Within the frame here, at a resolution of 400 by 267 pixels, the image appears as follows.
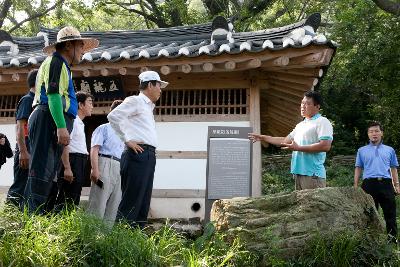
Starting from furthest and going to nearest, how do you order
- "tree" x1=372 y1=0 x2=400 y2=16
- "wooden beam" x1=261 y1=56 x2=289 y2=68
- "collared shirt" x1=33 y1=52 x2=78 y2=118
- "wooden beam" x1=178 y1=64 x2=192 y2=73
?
1. "tree" x1=372 y1=0 x2=400 y2=16
2. "wooden beam" x1=178 y1=64 x2=192 y2=73
3. "wooden beam" x1=261 y1=56 x2=289 y2=68
4. "collared shirt" x1=33 y1=52 x2=78 y2=118

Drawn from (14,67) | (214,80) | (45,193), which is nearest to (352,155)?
(214,80)

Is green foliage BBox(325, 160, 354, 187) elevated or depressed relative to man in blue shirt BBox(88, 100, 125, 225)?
elevated

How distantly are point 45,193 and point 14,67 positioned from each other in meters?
4.17

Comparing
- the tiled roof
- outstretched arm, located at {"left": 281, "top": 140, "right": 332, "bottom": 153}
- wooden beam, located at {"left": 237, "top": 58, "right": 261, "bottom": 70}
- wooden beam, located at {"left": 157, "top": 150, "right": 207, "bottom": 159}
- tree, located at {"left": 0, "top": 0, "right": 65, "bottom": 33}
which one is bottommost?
outstretched arm, located at {"left": 281, "top": 140, "right": 332, "bottom": 153}

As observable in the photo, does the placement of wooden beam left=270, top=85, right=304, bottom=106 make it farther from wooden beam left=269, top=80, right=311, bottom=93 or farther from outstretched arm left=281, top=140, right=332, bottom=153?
outstretched arm left=281, top=140, right=332, bottom=153

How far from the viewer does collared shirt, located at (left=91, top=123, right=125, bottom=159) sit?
18.2 ft

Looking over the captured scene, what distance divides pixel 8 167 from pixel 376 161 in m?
5.79

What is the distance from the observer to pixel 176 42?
9047 mm

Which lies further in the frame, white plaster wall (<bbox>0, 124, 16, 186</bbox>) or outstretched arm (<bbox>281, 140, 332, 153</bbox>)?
white plaster wall (<bbox>0, 124, 16, 186</bbox>)

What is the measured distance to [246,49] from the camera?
6535mm

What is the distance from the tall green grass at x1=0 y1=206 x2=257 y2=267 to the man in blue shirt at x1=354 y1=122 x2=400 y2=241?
120 inches

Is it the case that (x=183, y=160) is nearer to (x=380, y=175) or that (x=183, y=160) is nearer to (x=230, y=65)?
(x=230, y=65)

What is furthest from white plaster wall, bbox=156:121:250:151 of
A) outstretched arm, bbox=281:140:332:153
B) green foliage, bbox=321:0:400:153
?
green foliage, bbox=321:0:400:153

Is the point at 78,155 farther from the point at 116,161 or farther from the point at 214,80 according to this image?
the point at 214,80
